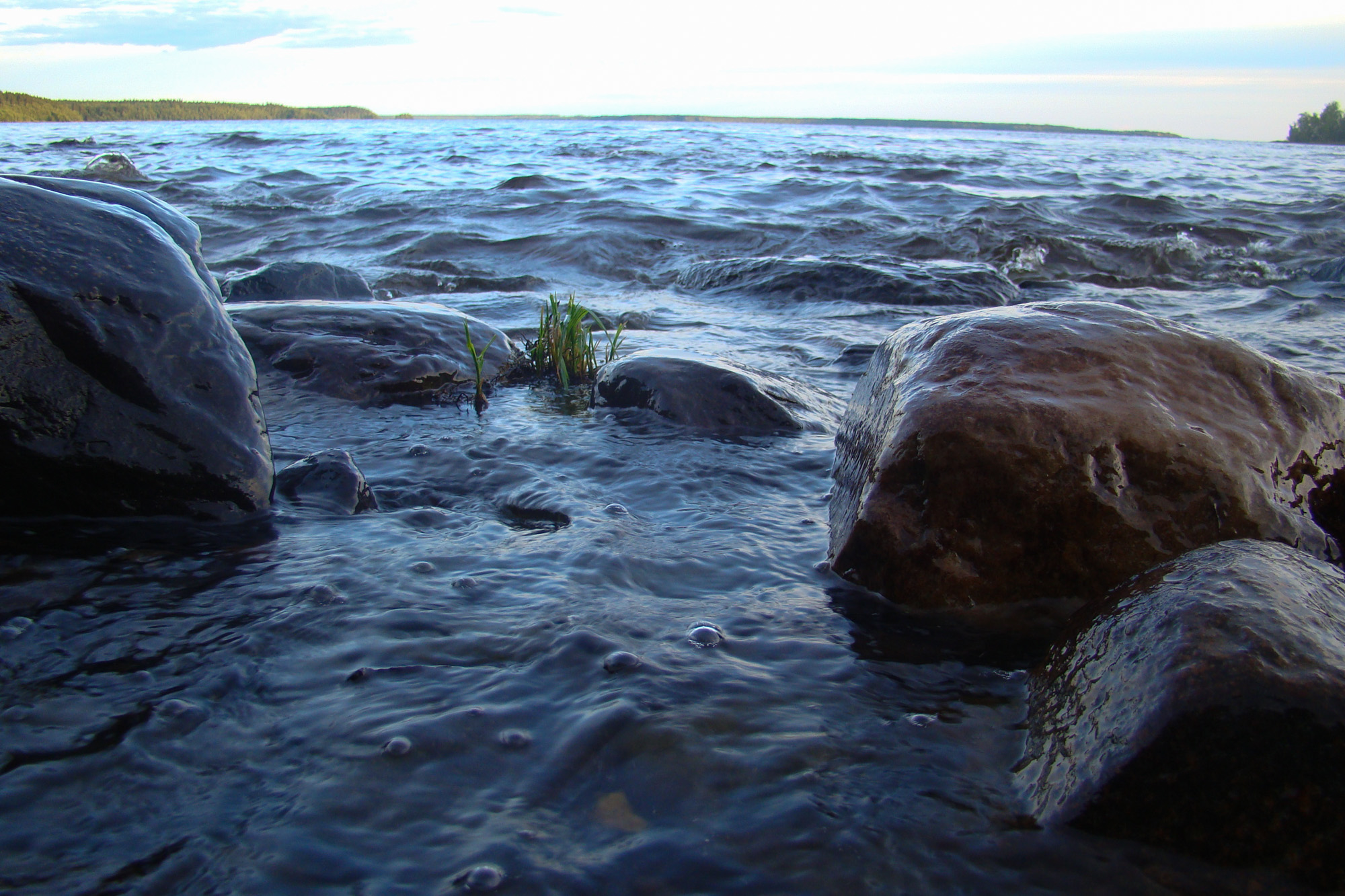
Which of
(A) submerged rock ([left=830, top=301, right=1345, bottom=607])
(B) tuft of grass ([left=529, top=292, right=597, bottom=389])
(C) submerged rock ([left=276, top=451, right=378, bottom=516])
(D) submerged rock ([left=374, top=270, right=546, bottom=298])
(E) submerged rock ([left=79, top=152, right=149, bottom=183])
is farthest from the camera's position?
(E) submerged rock ([left=79, top=152, right=149, bottom=183])

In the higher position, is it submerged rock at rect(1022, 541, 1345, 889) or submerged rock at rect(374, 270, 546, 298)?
submerged rock at rect(374, 270, 546, 298)

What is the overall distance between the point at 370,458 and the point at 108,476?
1127 mm

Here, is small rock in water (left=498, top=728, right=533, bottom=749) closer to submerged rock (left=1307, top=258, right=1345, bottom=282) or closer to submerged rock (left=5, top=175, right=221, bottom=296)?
submerged rock (left=5, top=175, right=221, bottom=296)

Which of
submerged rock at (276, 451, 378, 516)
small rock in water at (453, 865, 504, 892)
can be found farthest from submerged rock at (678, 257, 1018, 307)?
small rock in water at (453, 865, 504, 892)

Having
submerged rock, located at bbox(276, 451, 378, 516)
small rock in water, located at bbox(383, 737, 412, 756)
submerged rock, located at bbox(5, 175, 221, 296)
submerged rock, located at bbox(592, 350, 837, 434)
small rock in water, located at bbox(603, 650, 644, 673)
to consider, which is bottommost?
small rock in water, located at bbox(383, 737, 412, 756)

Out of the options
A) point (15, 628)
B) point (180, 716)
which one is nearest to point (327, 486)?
point (15, 628)

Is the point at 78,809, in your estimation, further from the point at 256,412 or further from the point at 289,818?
the point at 256,412

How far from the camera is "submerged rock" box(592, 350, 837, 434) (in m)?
4.55

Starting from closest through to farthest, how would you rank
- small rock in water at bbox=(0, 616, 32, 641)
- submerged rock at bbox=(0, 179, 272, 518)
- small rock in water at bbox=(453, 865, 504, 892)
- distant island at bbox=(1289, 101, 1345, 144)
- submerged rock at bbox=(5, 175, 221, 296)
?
small rock in water at bbox=(453, 865, 504, 892) → small rock in water at bbox=(0, 616, 32, 641) → submerged rock at bbox=(0, 179, 272, 518) → submerged rock at bbox=(5, 175, 221, 296) → distant island at bbox=(1289, 101, 1345, 144)

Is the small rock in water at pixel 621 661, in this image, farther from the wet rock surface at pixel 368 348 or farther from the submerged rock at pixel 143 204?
the wet rock surface at pixel 368 348

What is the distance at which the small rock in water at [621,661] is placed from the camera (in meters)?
2.36

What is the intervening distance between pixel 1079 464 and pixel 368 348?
4.08 metres

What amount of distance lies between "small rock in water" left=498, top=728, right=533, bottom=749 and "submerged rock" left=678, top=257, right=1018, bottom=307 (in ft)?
22.8

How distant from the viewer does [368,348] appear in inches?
200
